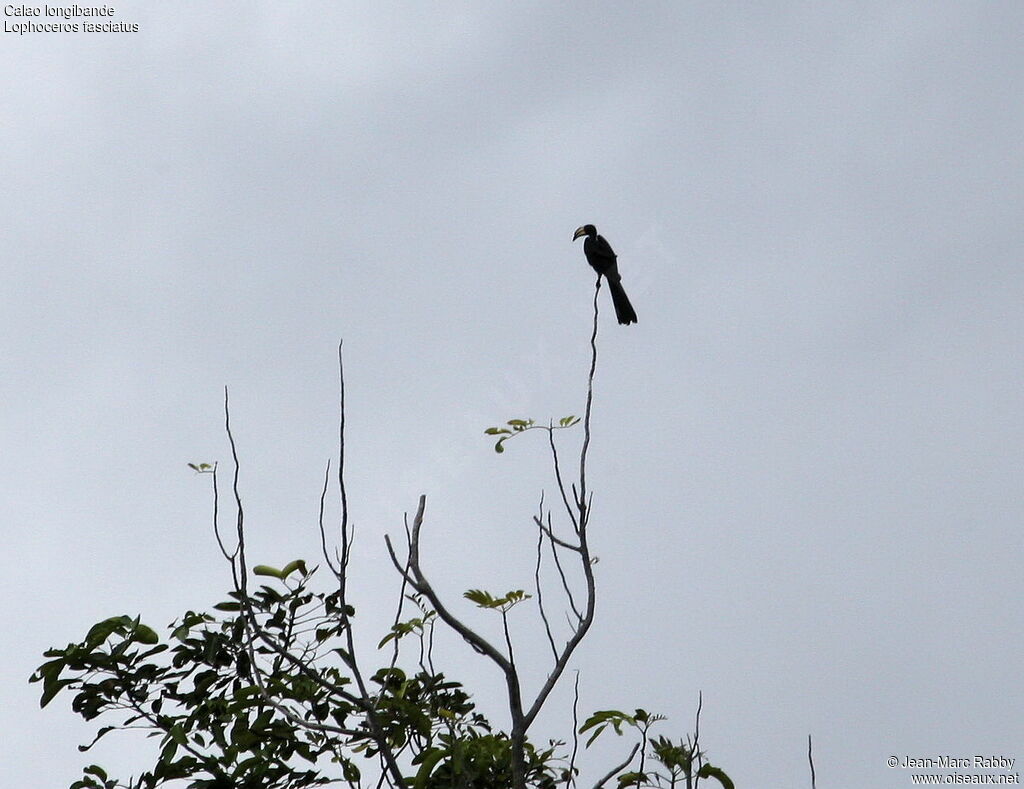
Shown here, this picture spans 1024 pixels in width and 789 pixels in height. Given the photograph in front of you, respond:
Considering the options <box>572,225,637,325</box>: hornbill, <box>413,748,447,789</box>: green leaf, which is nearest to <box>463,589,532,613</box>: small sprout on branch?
<box>413,748,447,789</box>: green leaf

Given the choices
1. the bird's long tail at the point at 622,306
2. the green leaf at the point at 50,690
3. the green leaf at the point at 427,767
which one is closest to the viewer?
the green leaf at the point at 427,767

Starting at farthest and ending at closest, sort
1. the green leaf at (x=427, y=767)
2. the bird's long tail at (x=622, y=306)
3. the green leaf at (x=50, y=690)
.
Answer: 1. the bird's long tail at (x=622, y=306)
2. the green leaf at (x=50, y=690)
3. the green leaf at (x=427, y=767)

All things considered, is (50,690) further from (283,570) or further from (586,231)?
(586,231)

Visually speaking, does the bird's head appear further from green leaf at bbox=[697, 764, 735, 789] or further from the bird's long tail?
green leaf at bbox=[697, 764, 735, 789]

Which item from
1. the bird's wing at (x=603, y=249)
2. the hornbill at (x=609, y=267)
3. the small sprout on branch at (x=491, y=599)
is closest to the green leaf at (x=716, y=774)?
the small sprout on branch at (x=491, y=599)

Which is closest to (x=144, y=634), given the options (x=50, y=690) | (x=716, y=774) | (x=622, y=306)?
(x=50, y=690)

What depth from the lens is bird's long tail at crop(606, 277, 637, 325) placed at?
31.0ft

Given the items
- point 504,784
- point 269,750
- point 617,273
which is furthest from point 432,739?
point 617,273

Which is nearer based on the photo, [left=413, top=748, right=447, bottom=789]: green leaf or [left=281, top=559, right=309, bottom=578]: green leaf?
[left=413, top=748, right=447, bottom=789]: green leaf

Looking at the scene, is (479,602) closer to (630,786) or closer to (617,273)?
(630,786)

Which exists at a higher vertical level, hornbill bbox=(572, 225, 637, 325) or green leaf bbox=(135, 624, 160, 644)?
hornbill bbox=(572, 225, 637, 325)

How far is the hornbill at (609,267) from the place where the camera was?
31.0 ft

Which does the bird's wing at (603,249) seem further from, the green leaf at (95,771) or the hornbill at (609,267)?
the green leaf at (95,771)

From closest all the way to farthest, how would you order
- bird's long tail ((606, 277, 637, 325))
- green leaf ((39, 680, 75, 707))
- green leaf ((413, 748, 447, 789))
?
green leaf ((413, 748, 447, 789))
green leaf ((39, 680, 75, 707))
bird's long tail ((606, 277, 637, 325))
